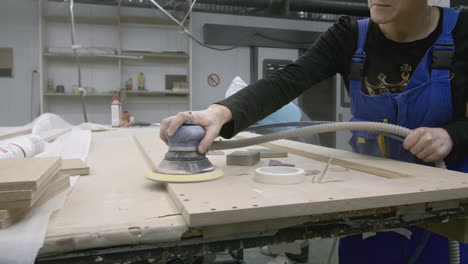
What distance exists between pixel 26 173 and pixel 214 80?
4.57 metres

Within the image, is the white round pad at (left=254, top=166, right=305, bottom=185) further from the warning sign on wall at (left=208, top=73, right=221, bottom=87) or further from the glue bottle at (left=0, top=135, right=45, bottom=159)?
the warning sign on wall at (left=208, top=73, right=221, bottom=87)

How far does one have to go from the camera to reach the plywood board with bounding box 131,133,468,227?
51 cm

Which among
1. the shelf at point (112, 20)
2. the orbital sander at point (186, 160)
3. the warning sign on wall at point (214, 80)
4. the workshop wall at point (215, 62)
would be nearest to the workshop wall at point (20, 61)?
the shelf at point (112, 20)

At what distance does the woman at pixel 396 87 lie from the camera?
0.93 m

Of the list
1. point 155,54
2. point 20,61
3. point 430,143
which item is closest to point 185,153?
point 430,143

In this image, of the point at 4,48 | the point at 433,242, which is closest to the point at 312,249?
the point at 433,242

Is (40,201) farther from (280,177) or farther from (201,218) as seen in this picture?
(280,177)

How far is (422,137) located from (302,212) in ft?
1.68

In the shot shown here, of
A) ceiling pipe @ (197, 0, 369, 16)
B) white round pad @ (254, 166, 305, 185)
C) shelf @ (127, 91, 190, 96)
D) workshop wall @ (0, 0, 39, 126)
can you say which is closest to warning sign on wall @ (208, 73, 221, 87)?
shelf @ (127, 91, 190, 96)

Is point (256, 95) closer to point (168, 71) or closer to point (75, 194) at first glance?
point (75, 194)

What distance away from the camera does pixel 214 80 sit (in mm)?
5043

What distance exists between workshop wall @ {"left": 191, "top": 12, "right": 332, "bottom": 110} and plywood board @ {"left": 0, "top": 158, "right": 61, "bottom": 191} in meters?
4.32

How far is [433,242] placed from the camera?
100 centimetres

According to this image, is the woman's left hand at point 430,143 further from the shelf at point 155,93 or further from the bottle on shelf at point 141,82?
the bottle on shelf at point 141,82
